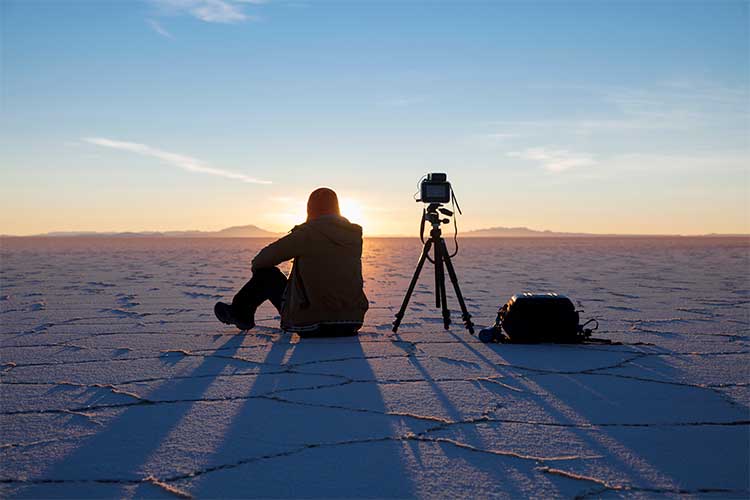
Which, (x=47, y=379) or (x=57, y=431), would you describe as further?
(x=47, y=379)

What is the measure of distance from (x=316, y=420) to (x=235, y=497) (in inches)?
29.7

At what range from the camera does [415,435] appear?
250 cm

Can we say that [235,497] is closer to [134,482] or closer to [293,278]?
[134,482]

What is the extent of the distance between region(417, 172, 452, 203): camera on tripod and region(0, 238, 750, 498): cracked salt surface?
3.48ft

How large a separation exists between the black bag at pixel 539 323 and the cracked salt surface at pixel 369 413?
0.46ft

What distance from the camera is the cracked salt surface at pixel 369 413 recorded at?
2084 mm

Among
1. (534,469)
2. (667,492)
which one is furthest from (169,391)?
(667,492)

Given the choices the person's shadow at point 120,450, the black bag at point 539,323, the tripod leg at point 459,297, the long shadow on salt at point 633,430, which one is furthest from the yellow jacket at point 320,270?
the long shadow on salt at point 633,430

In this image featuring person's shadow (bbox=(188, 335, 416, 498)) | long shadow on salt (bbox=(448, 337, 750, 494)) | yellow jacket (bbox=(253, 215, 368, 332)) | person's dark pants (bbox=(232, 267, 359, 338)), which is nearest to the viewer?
person's shadow (bbox=(188, 335, 416, 498))

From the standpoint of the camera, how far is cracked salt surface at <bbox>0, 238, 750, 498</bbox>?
2.08 meters

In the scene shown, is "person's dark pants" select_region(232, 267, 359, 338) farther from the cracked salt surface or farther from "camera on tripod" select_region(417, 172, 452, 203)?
"camera on tripod" select_region(417, 172, 452, 203)

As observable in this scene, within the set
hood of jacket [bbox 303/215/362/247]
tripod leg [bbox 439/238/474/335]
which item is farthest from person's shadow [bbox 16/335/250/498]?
tripod leg [bbox 439/238/474/335]

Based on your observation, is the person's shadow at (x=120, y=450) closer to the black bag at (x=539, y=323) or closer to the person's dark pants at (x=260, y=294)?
the person's dark pants at (x=260, y=294)

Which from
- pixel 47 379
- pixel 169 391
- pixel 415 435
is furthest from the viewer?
pixel 47 379
